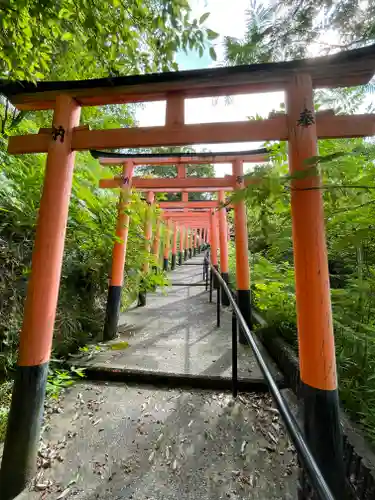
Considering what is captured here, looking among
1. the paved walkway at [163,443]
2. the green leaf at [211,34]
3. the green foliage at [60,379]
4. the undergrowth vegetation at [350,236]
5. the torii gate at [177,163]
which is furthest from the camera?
the torii gate at [177,163]

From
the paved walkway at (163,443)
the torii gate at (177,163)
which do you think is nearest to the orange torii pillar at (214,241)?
the torii gate at (177,163)

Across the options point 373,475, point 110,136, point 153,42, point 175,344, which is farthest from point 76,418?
point 153,42

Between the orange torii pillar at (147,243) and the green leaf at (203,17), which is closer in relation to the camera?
the green leaf at (203,17)

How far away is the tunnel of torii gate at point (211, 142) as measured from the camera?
5.65ft

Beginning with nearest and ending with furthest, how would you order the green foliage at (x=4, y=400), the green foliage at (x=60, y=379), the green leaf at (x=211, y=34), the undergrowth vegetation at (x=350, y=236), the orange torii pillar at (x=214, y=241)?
the undergrowth vegetation at (x=350, y=236), the green leaf at (x=211, y=34), the green foliage at (x=4, y=400), the green foliage at (x=60, y=379), the orange torii pillar at (x=214, y=241)

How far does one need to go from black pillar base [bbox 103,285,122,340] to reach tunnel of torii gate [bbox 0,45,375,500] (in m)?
2.34

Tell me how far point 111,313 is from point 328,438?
3.51 meters

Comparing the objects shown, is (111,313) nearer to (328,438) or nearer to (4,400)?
(4,400)

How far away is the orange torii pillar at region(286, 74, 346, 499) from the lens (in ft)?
5.52

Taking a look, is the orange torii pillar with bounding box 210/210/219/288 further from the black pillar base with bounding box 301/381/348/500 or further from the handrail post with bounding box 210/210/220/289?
the black pillar base with bounding box 301/381/348/500

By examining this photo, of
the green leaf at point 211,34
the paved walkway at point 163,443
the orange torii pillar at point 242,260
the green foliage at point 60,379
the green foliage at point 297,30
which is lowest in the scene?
the paved walkway at point 163,443

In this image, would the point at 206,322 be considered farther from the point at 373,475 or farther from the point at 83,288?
the point at 373,475

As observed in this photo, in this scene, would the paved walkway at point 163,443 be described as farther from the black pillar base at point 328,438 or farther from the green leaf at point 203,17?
the green leaf at point 203,17

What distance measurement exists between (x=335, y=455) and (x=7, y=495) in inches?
88.0
